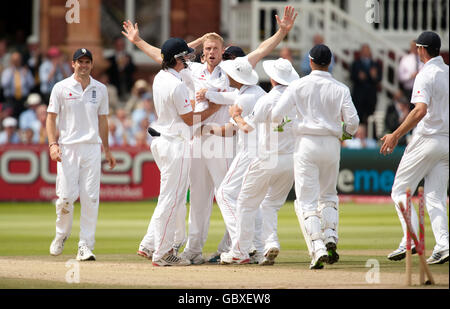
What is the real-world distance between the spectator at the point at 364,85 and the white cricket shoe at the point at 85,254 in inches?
532

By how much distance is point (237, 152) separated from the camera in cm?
1121

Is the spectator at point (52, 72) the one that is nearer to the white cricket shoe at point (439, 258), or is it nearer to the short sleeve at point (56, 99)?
the short sleeve at point (56, 99)

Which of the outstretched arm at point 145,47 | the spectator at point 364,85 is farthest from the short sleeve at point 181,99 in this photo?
the spectator at point 364,85

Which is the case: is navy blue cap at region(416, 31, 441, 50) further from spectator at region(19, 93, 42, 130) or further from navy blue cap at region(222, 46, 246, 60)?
spectator at region(19, 93, 42, 130)

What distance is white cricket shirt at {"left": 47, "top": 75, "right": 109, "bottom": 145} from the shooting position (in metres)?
11.5

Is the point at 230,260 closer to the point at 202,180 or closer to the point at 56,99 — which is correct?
the point at 202,180

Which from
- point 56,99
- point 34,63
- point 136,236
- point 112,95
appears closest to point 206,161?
point 56,99

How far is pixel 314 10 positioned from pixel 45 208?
972 centimetres

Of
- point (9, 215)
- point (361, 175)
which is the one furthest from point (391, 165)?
point (9, 215)

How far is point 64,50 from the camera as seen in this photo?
25.9 meters

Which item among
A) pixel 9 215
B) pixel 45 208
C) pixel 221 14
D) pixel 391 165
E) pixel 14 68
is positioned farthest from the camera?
pixel 221 14

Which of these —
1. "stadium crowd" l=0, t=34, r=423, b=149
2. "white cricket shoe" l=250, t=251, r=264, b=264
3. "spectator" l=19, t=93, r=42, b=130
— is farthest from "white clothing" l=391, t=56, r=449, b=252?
"spectator" l=19, t=93, r=42, b=130
